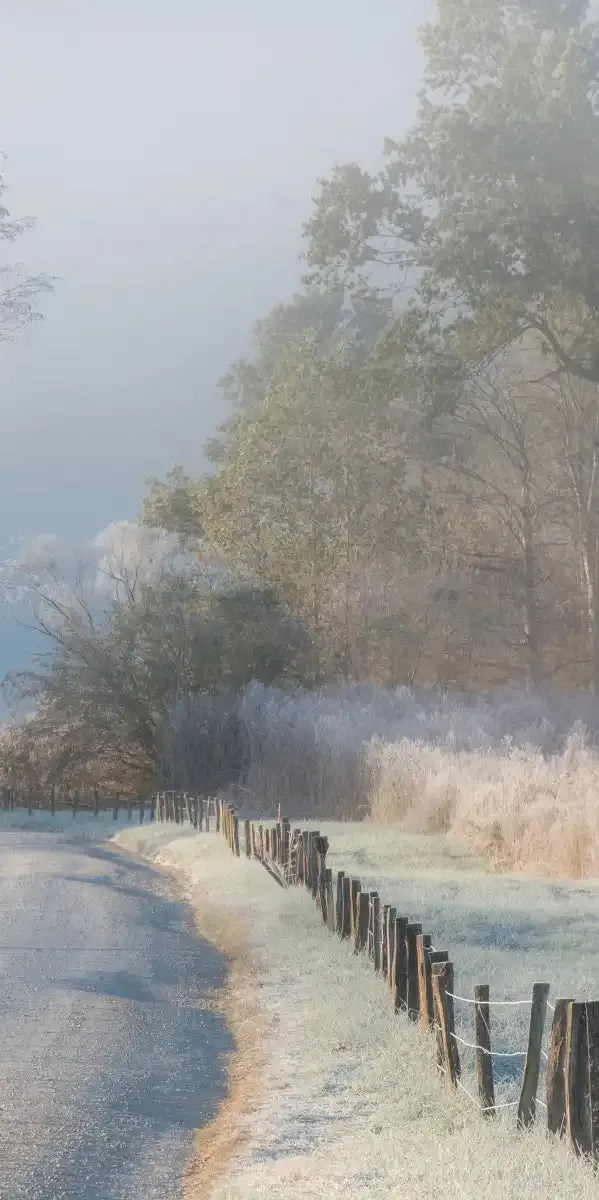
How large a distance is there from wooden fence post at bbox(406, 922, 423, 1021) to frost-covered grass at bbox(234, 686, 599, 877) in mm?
6798

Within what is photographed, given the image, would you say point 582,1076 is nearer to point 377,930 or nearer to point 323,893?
point 377,930

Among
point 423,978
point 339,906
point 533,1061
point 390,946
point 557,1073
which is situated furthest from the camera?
point 339,906

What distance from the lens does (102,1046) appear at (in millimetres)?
8758

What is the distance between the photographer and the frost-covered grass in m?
16.1

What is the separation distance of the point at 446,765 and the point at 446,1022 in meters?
13.8

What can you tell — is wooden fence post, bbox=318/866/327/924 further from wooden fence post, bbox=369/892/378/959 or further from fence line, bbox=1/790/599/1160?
wooden fence post, bbox=369/892/378/959

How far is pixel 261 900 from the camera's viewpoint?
14.1 metres

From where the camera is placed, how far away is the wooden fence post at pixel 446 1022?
6.88 metres

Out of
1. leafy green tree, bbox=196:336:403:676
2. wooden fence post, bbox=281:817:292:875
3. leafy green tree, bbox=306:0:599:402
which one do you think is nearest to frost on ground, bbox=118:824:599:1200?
wooden fence post, bbox=281:817:292:875

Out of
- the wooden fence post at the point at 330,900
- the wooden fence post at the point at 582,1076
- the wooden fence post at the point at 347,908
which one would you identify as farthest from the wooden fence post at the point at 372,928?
the wooden fence post at the point at 582,1076

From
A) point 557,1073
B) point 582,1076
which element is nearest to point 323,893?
point 557,1073

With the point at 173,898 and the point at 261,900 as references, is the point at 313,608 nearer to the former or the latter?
the point at 173,898

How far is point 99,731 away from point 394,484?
11.3 metres

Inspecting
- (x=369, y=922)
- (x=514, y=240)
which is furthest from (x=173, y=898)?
(x=514, y=240)
